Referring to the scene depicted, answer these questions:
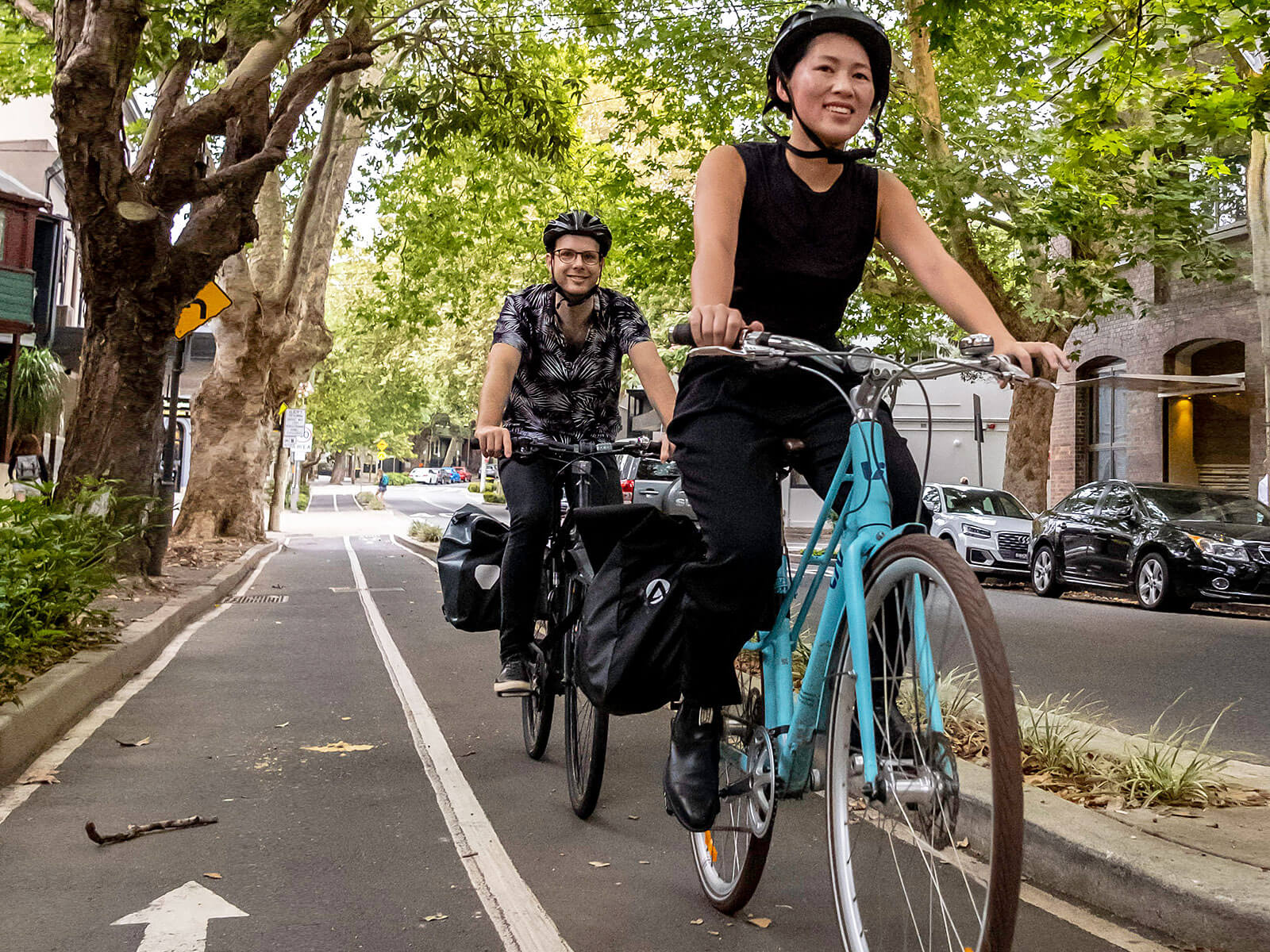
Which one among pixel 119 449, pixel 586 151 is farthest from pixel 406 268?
pixel 119 449

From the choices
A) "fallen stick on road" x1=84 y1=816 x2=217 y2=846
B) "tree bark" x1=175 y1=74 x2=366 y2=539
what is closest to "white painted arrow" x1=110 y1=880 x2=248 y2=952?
"fallen stick on road" x1=84 y1=816 x2=217 y2=846

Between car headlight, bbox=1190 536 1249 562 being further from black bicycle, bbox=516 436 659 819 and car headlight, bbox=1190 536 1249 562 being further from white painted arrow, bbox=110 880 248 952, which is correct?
white painted arrow, bbox=110 880 248 952

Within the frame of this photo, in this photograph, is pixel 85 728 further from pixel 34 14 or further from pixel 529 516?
pixel 34 14

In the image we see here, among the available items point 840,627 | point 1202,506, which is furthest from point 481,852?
point 1202,506

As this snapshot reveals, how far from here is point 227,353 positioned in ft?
68.2

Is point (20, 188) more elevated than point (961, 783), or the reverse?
point (20, 188)

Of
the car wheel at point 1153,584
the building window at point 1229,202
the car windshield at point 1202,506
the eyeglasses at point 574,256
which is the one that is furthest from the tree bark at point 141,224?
the building window at point 1229,202

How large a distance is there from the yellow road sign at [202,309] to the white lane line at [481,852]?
310 inches

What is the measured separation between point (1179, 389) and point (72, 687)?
21676 mm

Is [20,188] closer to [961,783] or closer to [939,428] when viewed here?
[939,428]

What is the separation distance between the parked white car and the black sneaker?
44.9 ft

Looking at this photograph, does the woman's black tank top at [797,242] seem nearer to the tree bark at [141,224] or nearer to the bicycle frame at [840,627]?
the bicycle frame at [840,627]

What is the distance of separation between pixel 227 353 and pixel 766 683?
19.2 meters

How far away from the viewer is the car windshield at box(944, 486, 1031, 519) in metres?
19.6
